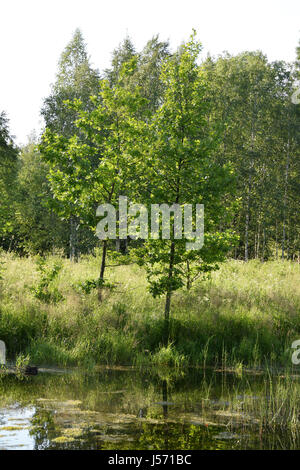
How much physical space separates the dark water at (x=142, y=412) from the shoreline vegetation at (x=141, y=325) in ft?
3.29

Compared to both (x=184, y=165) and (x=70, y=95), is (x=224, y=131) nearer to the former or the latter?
(x=70, y=95)

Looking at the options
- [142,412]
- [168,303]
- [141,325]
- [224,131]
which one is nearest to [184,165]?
[168,303]

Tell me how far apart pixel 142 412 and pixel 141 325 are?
475 centimetres

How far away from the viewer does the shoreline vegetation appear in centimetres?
1141

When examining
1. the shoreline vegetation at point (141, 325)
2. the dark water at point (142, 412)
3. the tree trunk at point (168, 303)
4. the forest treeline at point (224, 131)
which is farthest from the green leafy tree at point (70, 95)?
the dark water at point (142, 412)

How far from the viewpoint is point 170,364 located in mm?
11328

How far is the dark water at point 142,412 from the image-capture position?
6.34 metres

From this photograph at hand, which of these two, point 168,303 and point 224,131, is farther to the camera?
point 224,131

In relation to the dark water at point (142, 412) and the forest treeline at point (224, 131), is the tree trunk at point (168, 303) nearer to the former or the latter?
the dark water at point (142, 412)

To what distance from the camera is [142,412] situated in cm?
771

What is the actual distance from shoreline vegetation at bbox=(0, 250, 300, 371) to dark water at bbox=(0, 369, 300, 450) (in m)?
1.00

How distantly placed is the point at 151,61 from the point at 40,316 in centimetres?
2335

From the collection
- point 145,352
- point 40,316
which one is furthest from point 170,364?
point 40,316

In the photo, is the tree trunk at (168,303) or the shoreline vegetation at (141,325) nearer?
the shoreline vegetation at (141,325)
